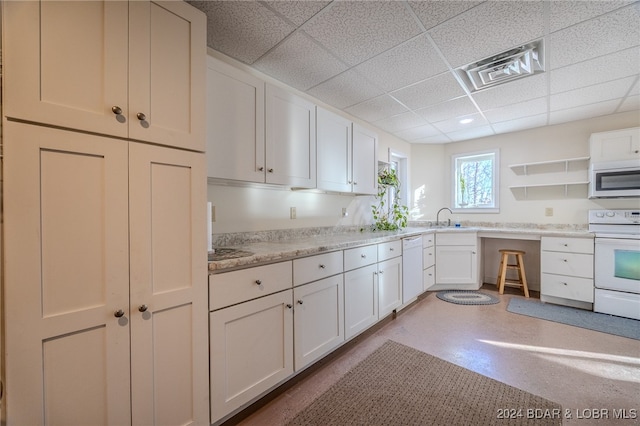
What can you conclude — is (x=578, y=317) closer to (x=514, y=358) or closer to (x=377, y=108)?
(x=514, y=358)

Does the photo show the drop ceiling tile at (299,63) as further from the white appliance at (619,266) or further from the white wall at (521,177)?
the white appliance at (619,266)

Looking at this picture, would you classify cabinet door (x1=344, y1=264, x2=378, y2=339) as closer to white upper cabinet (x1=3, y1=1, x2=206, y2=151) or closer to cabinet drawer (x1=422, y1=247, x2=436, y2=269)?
cabinet drawer (x1=422, y1=247, x2=436, y2=269)

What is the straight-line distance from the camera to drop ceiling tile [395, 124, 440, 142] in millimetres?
3771

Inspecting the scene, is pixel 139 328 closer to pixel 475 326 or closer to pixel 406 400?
pixel 406 400

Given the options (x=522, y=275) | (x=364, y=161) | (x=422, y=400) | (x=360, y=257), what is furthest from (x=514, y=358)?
(x=364, y=161)

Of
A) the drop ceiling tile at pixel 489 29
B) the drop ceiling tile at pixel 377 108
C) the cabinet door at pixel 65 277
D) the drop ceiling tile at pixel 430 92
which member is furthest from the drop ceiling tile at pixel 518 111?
the cabinet door at pixel 65 277

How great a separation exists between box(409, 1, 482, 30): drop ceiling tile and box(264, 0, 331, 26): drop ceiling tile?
21.7 inches

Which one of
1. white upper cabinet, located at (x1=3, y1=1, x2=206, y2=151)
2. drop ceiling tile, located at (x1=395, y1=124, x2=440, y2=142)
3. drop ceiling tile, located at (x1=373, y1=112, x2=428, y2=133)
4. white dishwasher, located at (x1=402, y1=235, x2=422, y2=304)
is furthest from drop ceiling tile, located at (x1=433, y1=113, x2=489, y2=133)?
white upper cabinet, located at (x1=3, y1=1, x2=206, y2=151)

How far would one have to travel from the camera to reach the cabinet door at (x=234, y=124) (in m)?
1.57

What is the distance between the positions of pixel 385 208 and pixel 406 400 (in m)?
2.72

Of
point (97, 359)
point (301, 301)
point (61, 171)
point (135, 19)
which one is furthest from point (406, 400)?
point (135, 19)

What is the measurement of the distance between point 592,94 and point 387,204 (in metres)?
2.48

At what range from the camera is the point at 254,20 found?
1.63 m

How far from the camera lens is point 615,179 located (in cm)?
302
